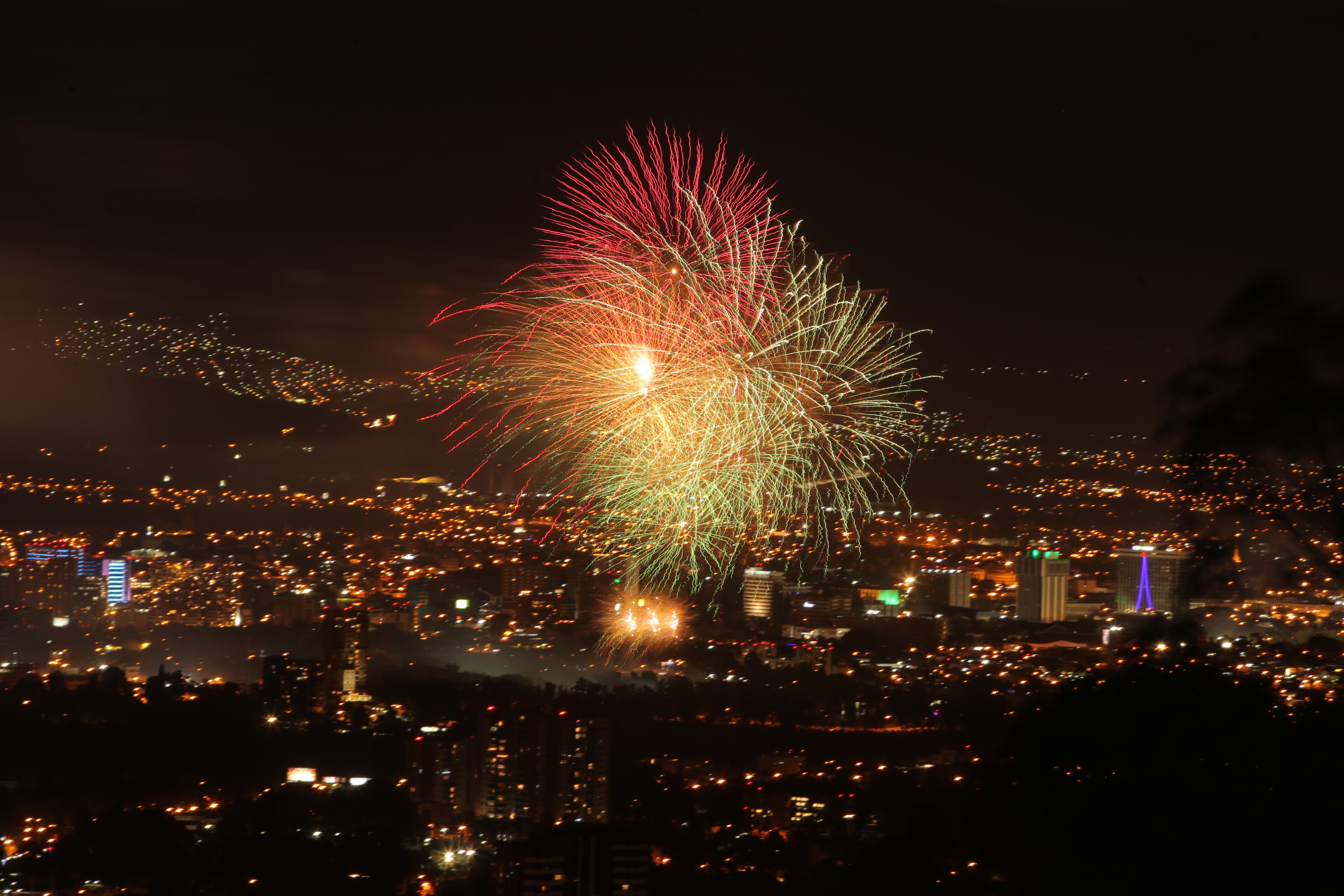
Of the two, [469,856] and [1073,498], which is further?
[1073,498]

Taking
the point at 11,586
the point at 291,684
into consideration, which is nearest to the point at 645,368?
the point at 291,684

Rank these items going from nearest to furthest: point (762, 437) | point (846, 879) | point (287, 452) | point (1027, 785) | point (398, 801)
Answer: point (1027, 785), point (846, 879), point (762, 437), point (398, 801), point (287, 452)

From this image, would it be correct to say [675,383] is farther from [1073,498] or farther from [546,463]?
[1073,498]

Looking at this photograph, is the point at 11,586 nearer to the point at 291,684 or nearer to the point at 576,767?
the point at 291,684

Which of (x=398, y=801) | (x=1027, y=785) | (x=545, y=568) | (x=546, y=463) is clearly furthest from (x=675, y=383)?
(x=545, y=568)

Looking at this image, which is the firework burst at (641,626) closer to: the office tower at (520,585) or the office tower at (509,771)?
the office tower at (520,585)

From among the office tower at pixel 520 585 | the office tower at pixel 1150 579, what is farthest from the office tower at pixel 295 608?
the office tower at pixel 1150 579
